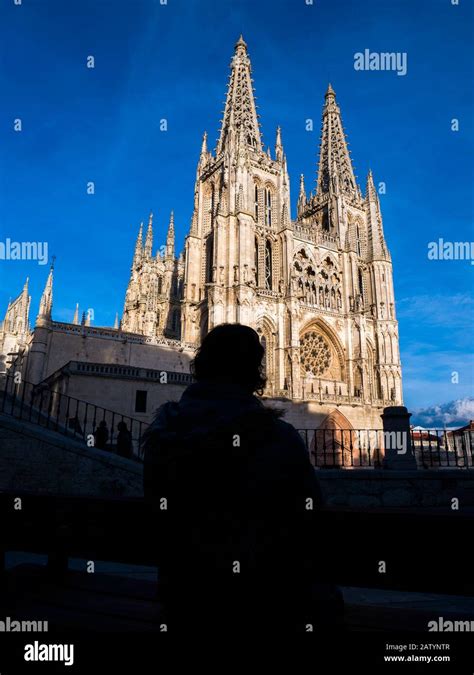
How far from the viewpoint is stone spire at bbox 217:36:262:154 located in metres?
38.8

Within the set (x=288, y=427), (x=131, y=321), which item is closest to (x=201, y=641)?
(x=288, y=427)

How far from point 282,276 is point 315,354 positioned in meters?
7.21

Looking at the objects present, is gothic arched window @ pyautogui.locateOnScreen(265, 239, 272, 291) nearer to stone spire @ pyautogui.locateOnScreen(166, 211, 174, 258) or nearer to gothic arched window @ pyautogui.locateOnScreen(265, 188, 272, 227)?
gothic arched window @ pyautogui.locateOnScreen(265, 188, 272, 227)

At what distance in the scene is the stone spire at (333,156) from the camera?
4541cm

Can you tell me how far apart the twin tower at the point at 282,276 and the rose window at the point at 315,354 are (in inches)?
3.4

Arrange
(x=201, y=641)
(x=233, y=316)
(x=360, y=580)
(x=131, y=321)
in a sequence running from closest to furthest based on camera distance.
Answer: (x=201, y=641) < (x=360, y=580) < (x=233, y=316) < (x=131, y=321)

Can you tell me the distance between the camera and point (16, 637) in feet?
5.89

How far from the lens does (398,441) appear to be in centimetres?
930

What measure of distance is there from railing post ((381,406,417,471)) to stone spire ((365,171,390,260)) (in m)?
34.8

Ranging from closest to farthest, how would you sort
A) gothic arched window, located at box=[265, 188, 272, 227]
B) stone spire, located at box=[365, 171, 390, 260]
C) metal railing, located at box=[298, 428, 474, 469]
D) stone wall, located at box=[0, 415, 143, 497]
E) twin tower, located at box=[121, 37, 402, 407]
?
stone wall, located at box=[0, 415, 143, 497], metal railing, located at box=[298, 428, 474, 469], twin tower, located at box=[121, 37, 402, 407], gothic arched window, located at box=[265, 188, 272, 227], stone spire, located at box=[365, 171, 390, 260]

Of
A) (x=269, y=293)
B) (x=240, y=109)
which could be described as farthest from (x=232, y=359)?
(x=240, y=109)

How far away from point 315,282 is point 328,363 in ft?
23.8

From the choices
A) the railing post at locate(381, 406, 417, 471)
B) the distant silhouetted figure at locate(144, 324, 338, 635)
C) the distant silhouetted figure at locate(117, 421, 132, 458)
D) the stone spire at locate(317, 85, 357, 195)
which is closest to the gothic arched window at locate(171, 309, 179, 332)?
the stone spire at locate(317, 85, 357, 195)

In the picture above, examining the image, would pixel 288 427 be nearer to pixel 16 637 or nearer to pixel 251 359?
pixel 251 359
